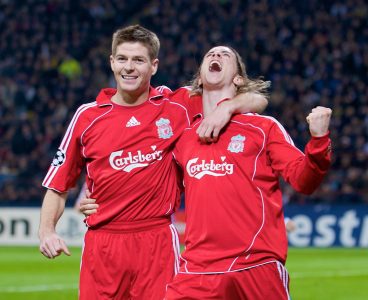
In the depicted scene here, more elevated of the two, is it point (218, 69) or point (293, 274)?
point (218, 69)

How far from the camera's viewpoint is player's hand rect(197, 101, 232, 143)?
5.42 m

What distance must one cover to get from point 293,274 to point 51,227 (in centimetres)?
863

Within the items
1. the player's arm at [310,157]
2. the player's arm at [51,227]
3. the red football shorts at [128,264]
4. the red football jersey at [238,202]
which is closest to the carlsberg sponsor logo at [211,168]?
the red football jersey at [238,202]

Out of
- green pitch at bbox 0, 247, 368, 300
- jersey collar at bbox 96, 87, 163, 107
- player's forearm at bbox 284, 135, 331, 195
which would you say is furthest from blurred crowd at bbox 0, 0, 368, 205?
player's forearm at bbox 284, 135, 331, 195

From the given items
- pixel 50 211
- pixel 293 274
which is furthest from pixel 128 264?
pixel 293 274

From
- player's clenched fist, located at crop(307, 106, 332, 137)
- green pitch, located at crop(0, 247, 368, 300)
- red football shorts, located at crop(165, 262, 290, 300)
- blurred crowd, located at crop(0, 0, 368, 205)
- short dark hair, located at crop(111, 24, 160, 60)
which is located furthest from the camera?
blurred crowd, located at crop(0, 0, 368, 205)

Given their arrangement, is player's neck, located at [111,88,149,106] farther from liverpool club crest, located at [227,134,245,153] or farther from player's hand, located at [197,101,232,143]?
liverpool club crest, located at [227,134,245,153]

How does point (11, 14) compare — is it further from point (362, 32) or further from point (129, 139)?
point (129, 139)

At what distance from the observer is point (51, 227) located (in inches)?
233

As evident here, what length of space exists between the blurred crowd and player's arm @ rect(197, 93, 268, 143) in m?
13.7

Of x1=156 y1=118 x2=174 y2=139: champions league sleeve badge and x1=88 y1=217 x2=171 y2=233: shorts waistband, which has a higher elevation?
x1=156 y1=118 x2=174 y2=139: champions league sleeve badge

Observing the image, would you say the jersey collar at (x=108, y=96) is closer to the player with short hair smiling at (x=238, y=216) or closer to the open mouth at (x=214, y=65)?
the open mouth at (x=214, y=65)

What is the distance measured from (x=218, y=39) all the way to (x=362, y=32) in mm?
3708

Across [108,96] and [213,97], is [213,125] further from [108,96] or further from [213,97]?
[108,96]
